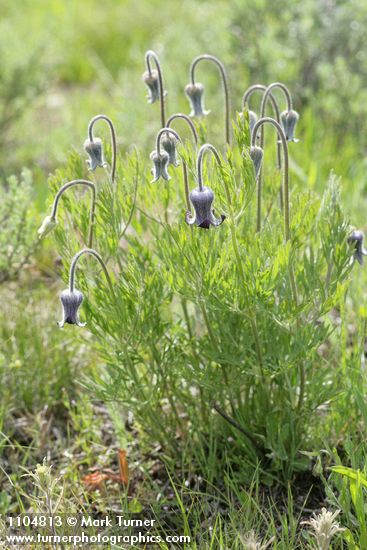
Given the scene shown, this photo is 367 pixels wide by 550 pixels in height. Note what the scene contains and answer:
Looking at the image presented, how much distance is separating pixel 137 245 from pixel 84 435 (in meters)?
0.79

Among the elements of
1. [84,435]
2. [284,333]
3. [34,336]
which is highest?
[34,336]

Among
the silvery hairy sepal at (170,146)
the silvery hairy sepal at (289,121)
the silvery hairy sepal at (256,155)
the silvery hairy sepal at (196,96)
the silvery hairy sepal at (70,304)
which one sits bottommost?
the silvery hairy sepal at (70,304)

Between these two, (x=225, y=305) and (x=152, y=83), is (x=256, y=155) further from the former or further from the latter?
(x=152, y=83)

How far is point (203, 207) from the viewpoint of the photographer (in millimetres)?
1970

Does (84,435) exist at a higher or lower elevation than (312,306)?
lower

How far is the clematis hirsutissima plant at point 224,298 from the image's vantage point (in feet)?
7.04

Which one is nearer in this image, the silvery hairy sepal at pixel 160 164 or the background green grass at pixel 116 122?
the silvery hairy sepal at pixel 160 164

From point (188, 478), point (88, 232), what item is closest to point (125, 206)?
point (88, 232)

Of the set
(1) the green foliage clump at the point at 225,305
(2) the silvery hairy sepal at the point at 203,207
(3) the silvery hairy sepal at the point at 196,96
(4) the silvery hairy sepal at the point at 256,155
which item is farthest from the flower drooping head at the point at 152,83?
(2) the silvery hairy sepal at the point at 203,207

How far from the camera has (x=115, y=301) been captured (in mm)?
2268

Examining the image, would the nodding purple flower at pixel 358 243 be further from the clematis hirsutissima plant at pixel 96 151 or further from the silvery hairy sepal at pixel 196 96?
the clematis hirsutissima plant at pixel 96 151

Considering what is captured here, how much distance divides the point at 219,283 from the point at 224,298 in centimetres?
5

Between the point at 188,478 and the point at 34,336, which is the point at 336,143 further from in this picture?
the point at 188,478

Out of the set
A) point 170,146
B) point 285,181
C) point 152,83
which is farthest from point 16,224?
point 285,181
